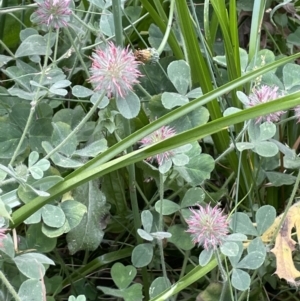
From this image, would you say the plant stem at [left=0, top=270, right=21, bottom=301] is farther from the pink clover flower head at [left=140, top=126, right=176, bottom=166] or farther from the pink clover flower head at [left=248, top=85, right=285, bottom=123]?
the pink clover flower head at [left=248, top=85, right=285, bottom=123]

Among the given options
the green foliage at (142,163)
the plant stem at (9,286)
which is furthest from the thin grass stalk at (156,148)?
the plant stem at (9,286)

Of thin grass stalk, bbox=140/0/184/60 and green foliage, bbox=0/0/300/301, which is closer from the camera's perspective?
green foliage, bbox=0/0/300/301

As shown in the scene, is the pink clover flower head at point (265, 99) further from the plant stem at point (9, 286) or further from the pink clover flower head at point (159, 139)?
the plant stem at point (9, 286)

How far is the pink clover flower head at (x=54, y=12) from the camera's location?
0.66m

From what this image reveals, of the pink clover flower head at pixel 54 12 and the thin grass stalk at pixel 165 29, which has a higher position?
the pink clover flower head at pixel 54 12

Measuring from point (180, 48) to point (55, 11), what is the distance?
27 cm

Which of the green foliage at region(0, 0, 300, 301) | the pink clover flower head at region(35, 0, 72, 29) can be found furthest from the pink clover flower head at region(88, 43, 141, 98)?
the pink clover flower head at region(35, 0, 72, 29)

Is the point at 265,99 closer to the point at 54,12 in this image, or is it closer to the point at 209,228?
the point at 209,228

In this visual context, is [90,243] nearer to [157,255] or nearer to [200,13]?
[157,255]

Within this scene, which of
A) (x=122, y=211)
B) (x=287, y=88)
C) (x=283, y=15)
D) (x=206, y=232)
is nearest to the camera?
(x=206, y=232)

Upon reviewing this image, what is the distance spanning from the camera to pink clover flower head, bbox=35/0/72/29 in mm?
658

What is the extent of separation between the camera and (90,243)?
775 mm

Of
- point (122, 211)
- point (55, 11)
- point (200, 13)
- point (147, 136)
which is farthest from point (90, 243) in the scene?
point (200, 13)

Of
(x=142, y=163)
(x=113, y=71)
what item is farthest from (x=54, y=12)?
(x=142, y=163)
